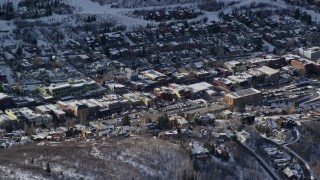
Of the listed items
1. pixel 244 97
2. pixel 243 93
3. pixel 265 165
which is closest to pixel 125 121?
pixel 265 165

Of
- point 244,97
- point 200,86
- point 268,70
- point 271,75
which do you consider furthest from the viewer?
point 268,70

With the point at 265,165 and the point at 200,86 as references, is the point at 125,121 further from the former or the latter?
the point at 200,86

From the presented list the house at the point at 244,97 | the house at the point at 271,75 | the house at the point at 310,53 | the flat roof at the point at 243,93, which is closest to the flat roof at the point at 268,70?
the house at the point at 271,75

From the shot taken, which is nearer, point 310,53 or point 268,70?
point 268,70

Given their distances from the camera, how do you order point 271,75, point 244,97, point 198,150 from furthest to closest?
point 271,75, point 244,97, point 198,150

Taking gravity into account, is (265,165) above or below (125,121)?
below

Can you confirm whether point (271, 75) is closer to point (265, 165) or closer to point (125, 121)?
point (125, 121)

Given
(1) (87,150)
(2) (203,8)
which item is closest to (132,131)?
(1) (87,150)

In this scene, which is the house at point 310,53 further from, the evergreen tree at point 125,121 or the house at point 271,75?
the evergreen tree at point 125,121

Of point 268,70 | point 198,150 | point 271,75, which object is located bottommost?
point 271,75

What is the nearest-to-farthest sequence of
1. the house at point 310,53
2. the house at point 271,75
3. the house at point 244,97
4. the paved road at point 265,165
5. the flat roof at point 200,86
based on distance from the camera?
the paved road at point 265,165 < the house at point 244,97 < the flat roof at point 200,86 < the house at point 271,75 < the house at point 310,53

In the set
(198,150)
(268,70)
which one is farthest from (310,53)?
(198,150)
